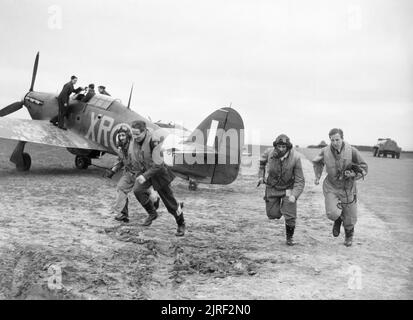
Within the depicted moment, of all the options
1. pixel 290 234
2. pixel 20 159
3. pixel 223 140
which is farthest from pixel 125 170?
pixel 20 159

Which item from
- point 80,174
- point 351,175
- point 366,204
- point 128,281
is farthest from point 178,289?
point 80,174

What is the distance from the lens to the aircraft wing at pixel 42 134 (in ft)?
48.0

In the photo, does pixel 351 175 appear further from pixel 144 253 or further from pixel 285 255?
pixel 144 253

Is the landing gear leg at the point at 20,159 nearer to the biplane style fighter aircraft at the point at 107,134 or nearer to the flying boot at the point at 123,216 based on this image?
the biplane style fighter aircraft at the point at 107,134

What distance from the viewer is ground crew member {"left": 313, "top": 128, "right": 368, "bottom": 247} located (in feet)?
21.5

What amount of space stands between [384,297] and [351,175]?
241cm

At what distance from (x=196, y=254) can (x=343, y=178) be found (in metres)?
2.50

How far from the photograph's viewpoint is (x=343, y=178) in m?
6.64

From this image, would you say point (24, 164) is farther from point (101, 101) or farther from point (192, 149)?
point (192, 149)
